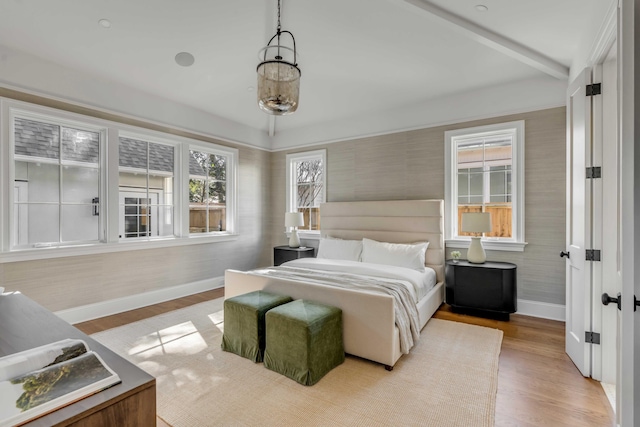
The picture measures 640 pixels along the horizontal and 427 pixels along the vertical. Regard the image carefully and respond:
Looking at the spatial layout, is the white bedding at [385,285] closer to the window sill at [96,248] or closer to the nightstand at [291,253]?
the nightstand at [291,253]

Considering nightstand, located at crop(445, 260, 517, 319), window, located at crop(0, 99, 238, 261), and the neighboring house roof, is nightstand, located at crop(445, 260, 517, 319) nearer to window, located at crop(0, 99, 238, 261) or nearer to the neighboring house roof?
window, located at crop(0, 99, 238, 261)

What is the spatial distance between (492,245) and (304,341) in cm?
296

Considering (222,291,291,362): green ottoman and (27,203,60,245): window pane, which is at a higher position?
(27,203,60,245): window pane

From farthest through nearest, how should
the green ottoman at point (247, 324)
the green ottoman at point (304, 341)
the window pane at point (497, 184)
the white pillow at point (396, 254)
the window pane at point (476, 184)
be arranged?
the window pane at point (476, 184) → the window pane at point (497, 184) → the white pillow at point (396, 254) → the green ottoman at point (247, 324) → the green ottoman at point (304, 341)

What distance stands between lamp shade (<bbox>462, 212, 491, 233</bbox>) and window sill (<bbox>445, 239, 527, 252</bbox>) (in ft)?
1.60

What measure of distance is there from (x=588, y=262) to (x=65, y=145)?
5.27m

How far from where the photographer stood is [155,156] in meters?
4.44

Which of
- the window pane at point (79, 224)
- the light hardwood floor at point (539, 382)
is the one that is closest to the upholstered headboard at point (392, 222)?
the light hardwood floor at point (539, 382)

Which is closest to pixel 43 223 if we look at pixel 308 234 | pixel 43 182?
pixel 43 182

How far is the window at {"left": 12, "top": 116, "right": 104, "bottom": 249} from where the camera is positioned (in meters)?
3.27

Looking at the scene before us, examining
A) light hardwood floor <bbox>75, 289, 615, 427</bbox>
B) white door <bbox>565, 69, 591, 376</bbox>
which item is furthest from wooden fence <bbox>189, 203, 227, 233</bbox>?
white door <bbox>565, 69, 591, 376</bbox>

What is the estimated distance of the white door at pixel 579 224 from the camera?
2348mm

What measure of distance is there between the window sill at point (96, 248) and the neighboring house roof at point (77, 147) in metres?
1.03

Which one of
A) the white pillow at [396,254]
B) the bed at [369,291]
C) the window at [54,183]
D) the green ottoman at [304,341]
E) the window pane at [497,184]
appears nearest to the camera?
the green ottoman at [304,341]
